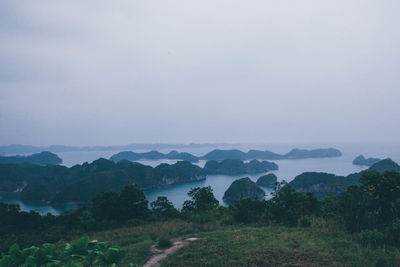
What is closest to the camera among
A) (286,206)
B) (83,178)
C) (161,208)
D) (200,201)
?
(286,206)

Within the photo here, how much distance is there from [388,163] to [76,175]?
102 m

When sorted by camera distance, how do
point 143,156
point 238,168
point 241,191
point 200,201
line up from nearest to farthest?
point 200,201
point 241,191
point 238,168
point 143,156

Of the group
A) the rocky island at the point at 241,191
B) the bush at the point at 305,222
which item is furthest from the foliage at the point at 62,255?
the rocky island at the point at 241,191

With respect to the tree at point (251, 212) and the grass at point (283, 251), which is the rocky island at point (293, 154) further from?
the grass at point (283, 251)

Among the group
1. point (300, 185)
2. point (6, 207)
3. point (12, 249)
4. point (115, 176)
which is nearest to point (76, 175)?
point (115, 176)

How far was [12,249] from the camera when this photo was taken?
4.49 ft

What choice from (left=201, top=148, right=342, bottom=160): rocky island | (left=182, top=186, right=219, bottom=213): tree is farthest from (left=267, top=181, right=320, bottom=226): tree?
(left=201, top=148, right=342, bottom=160): rocky island

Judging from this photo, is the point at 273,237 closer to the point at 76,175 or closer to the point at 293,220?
the point at 293,220

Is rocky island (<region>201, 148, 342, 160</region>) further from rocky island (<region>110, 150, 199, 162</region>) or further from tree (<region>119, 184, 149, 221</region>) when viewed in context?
tree (<region>119, 184, 149, 221</region>)

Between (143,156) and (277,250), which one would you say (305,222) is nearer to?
(277,250)

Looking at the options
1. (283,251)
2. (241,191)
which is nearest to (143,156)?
(241,191)

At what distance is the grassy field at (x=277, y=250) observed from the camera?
18.4ft

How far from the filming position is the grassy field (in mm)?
5609

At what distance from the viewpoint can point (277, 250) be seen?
6289 mm
